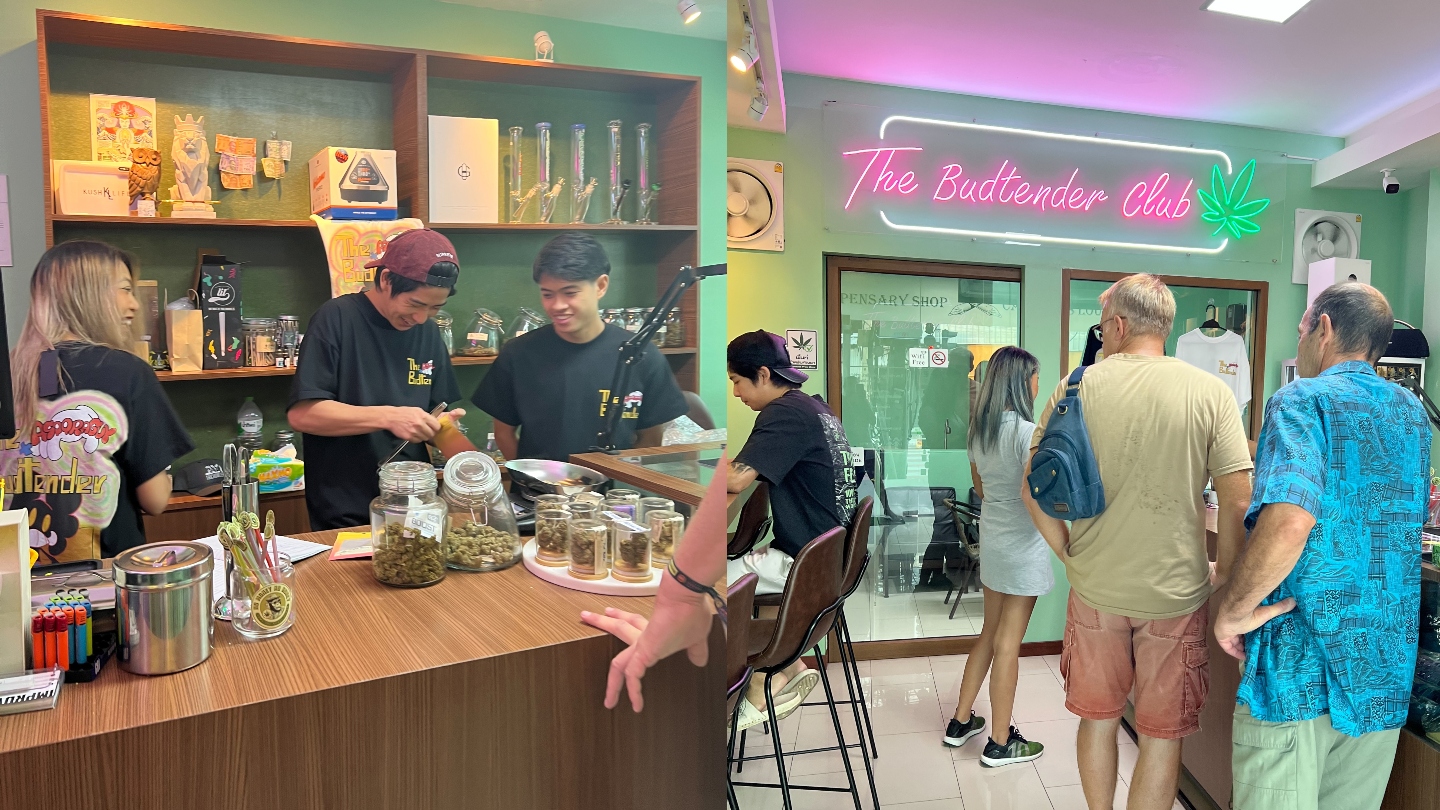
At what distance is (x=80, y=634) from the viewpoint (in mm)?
493

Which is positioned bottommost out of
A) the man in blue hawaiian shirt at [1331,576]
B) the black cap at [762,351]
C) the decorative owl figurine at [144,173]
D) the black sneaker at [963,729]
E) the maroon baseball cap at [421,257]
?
the black sneaker at [963,729]

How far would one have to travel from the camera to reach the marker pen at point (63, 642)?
1.60 feet

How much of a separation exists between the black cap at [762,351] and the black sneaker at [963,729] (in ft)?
2.33

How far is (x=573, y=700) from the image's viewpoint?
50 cm

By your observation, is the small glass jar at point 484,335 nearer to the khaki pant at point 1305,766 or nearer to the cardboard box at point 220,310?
the cardboard box at point 220,310

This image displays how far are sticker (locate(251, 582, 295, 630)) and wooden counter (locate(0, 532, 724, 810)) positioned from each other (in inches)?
0.6

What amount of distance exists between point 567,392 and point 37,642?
0.42 metres

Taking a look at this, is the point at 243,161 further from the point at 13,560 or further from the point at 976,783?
the point at 976,783

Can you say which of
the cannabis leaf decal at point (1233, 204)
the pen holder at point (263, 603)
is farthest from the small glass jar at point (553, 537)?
the cannabis leaf decal at point (1233, 204)

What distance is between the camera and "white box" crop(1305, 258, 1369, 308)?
38.3 inches

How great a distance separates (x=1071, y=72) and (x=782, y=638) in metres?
0.85

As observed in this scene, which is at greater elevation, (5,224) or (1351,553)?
(5,224)

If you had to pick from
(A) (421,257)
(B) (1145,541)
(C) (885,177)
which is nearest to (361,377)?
(A) (421,257)

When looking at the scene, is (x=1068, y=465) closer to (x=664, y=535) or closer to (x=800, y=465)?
(x=800, y=465)
